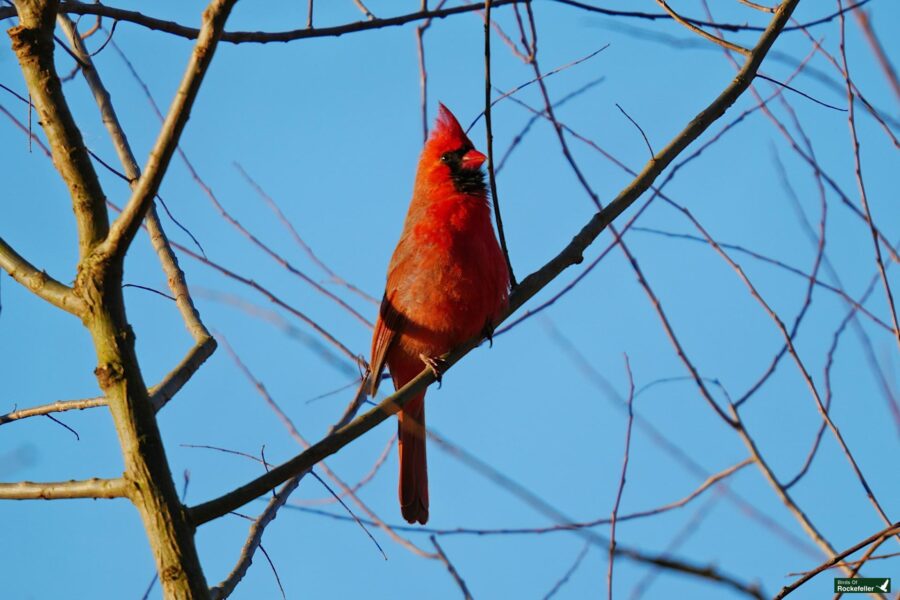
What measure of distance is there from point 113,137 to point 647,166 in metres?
1.61

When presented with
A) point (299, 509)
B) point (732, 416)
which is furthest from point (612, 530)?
point (299, 509)

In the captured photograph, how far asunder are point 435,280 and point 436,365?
0.62m

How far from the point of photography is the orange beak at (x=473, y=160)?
4.11m

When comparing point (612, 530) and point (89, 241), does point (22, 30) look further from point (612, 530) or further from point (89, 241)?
point (612, 530)

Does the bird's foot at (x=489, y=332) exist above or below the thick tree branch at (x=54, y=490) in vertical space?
above

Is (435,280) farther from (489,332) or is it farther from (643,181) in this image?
(643,181)

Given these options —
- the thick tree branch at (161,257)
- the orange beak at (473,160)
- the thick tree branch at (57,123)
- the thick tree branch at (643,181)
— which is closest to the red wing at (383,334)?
the orange beak at (473,160)

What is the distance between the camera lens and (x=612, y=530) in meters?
2.99

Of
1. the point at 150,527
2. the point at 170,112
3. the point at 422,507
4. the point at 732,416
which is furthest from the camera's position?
the point at 422,507

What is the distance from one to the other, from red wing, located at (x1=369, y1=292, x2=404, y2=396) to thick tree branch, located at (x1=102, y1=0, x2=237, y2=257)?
80.5 inches

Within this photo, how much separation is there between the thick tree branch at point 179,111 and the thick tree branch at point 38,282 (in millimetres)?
236

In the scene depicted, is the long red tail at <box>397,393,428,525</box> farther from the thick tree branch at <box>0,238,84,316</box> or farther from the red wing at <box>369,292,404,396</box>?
the thick tree branch at <box>0,238,84,316</box>

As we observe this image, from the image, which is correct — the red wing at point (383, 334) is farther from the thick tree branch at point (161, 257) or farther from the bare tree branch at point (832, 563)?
the bare tree branch at point (832, 563)

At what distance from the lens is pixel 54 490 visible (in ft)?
6.55
